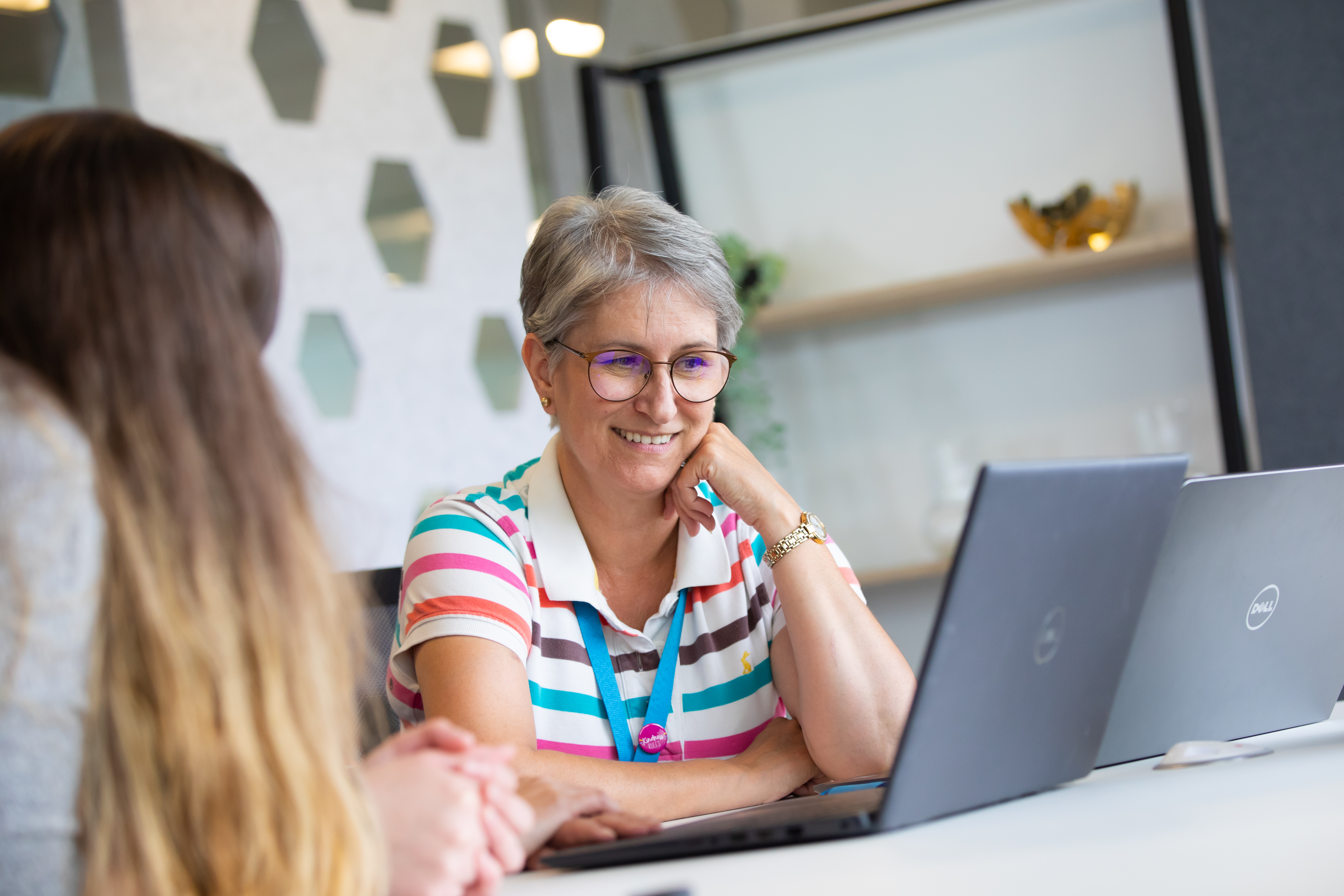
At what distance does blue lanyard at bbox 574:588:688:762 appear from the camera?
56.5 inches

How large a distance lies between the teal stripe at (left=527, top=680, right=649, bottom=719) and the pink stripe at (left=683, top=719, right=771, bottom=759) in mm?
74

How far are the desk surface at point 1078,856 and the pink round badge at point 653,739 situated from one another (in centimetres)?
55

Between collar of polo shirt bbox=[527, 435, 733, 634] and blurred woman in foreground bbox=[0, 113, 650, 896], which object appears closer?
blurred woman in foreground bbox=[0, 113, 650, 896]

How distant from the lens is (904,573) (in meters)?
3.24

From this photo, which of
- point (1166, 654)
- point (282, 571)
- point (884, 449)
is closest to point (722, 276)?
point (1166, 654)

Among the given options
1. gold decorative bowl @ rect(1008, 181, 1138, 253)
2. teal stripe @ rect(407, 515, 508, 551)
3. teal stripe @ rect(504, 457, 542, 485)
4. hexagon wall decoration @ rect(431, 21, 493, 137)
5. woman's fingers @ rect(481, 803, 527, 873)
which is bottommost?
woman's fingers @ rect(481, 803, 527, 873)

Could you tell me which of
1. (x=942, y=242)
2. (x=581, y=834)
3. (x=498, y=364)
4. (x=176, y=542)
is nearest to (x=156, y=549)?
(x=176, y=542)

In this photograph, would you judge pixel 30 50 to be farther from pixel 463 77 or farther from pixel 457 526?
pixel 457 526

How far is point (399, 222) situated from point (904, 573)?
5.55 feet

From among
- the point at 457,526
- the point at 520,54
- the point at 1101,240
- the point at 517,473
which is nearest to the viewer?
the point at 457,526

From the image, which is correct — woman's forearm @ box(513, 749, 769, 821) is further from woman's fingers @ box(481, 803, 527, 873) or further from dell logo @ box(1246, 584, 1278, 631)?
dell logo @ box(1246, 584, 1278, 631)

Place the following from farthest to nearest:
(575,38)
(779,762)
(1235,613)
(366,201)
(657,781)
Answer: (575,38) < (366,201) < (779,762) < (657,781) < (1235,613)

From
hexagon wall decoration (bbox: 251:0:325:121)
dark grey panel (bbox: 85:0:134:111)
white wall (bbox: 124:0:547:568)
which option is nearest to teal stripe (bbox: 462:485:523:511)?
white wall (bbox: 124:0:547:568)

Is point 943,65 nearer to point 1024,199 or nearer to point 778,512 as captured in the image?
point 1024,199
